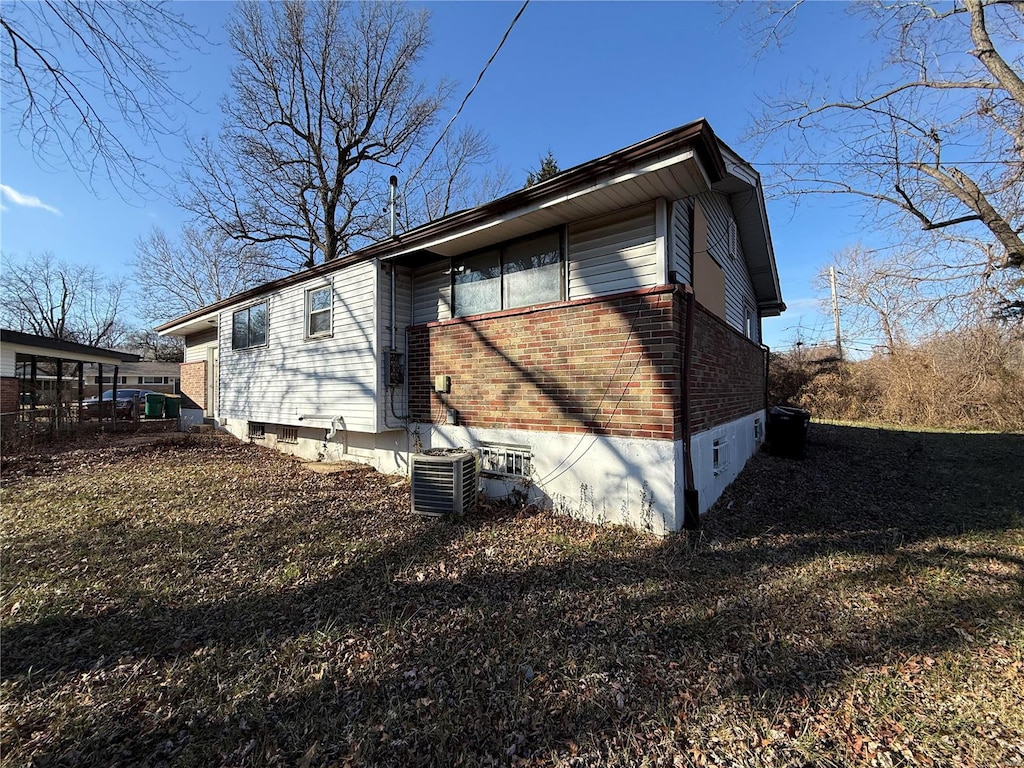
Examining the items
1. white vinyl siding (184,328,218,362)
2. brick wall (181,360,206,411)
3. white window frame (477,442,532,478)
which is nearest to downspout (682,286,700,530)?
white window frame (477,442,532,478)

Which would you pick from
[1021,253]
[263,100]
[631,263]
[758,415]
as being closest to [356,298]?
[631,263]

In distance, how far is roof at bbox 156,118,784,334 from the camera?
3773 millimetres

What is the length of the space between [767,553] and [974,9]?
28.2 feet

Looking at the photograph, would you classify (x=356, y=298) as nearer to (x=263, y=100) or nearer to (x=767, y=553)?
(x=767, y=553)

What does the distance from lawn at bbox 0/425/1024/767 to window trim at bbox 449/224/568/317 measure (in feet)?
9.15

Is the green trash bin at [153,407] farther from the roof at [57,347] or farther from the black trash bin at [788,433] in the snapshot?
the black trash bin at [788,433]

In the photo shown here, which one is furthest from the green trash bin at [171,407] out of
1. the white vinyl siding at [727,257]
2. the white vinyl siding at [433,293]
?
the white vinyl siding at [727,257]

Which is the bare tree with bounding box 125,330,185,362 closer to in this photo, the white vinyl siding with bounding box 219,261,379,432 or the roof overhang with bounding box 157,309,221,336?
the roof overhang with bounding box 157,309,221,336

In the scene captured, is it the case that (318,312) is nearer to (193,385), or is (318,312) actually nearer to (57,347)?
(193,385)

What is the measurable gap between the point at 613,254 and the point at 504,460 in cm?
297

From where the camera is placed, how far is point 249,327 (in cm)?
968

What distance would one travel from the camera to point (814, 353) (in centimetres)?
1959

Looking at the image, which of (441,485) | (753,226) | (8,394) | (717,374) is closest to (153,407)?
(8,394)

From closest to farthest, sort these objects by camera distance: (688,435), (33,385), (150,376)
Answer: (688,435), (33,385), (150,376)
